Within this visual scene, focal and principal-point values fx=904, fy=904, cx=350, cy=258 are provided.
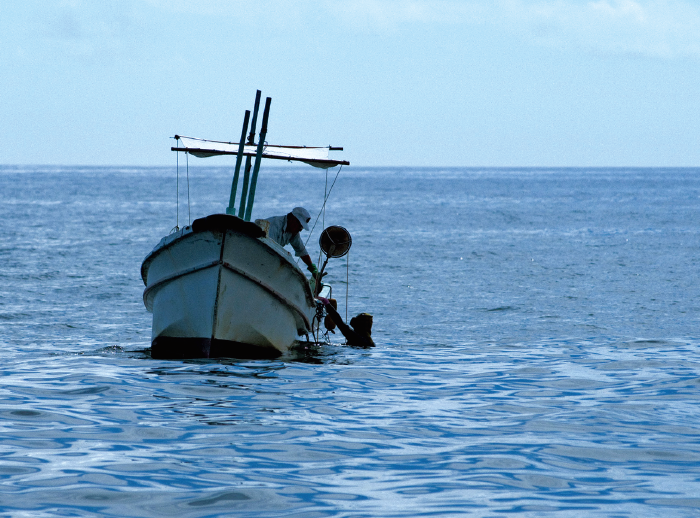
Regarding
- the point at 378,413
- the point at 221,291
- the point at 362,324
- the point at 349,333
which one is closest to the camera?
the point at 378,413

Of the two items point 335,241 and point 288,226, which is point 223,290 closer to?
point 288,226

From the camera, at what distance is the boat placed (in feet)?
37.2

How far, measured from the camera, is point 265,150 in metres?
14.1

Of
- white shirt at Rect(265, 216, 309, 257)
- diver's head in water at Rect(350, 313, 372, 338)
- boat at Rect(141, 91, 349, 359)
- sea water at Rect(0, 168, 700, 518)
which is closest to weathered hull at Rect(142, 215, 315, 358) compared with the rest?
boat at Rect(141, 91, 349, 359)

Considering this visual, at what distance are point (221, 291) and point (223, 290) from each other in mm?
28

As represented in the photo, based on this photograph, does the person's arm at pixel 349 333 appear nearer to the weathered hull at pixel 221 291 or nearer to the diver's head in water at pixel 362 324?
the diver's head in water at pixel 362 324

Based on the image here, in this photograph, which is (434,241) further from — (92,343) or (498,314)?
(92,343)

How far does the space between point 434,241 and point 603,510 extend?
117 feet

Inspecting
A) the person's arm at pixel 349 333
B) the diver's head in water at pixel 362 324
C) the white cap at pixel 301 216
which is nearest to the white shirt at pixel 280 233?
the white cap at pixel 301 216

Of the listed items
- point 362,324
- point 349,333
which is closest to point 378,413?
point 349,333

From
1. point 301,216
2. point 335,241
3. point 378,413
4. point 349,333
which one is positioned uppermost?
point 301,216

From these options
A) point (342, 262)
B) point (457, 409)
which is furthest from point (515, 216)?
point (457, 409)

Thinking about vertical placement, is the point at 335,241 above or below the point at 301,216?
below

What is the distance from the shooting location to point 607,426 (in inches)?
325
